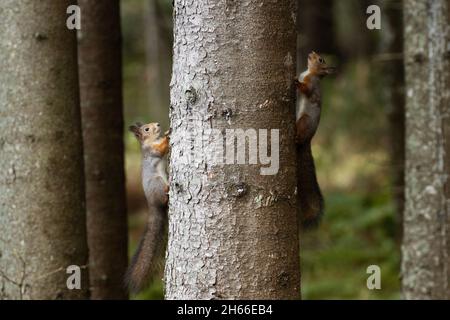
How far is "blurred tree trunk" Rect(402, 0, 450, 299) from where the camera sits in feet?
14.6

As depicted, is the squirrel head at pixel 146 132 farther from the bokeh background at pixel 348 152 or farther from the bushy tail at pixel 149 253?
the bokeh background at pixel 348 152

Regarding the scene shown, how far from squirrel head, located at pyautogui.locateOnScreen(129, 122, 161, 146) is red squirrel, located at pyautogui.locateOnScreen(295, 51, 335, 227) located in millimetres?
752

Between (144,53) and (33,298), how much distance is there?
13.6 m

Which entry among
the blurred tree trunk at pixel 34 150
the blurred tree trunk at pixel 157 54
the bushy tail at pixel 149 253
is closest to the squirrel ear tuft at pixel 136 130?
the blurred tree trunk at pixel 34 150

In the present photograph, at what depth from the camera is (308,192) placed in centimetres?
337

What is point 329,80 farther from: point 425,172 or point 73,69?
point 73,69

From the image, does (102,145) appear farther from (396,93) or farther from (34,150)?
(396,93)

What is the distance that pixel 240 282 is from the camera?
2.32 m

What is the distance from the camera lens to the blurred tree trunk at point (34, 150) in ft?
11.1

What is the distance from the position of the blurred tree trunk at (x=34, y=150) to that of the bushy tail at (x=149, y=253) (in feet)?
1.21

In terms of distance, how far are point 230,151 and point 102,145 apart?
2.42 meters

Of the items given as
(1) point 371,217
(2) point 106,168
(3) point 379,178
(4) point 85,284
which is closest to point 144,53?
(3) point 379,178
